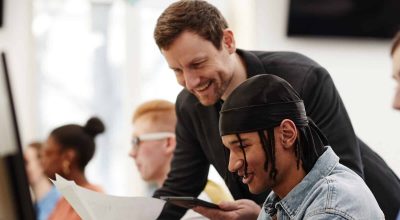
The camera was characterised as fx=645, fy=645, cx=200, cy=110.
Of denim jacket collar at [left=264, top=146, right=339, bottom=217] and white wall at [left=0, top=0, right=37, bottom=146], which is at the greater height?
denim jacket collar at [left=264, top=146, right=339, bottom=217]

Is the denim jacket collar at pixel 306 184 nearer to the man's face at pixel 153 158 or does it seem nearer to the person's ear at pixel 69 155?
the man's face at pixel 153 158

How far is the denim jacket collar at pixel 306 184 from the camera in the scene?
3.39 feet

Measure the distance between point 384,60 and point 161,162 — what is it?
1.52m

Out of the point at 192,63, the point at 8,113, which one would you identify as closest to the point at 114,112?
the point at 192,63

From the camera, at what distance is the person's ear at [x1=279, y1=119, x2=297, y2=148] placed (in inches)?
40.3

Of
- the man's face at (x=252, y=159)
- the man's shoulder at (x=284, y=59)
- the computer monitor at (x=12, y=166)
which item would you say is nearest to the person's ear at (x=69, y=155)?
the man's shoulder at (x=284, y=59)

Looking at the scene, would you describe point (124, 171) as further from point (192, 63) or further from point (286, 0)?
point (192, 63)

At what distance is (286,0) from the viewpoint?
347cm

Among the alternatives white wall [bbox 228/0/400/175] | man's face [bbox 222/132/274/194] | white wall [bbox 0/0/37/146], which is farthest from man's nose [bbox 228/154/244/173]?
white wall [bbox 0/0/37/146]

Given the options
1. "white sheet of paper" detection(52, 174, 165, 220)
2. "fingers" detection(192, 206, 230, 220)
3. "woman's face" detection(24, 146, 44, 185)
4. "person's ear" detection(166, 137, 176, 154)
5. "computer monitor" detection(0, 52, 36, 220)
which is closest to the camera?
"computer monitor" detection(0, 52, 36, 220)

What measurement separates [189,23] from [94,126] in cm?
135

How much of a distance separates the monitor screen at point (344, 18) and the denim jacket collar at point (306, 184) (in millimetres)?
2414

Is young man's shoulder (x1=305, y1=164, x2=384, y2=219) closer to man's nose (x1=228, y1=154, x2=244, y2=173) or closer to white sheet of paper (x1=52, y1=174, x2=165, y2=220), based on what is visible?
man's nose (x1=228, y1=154, x2=244, y2=173)

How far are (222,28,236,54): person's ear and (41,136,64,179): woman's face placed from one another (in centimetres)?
128
